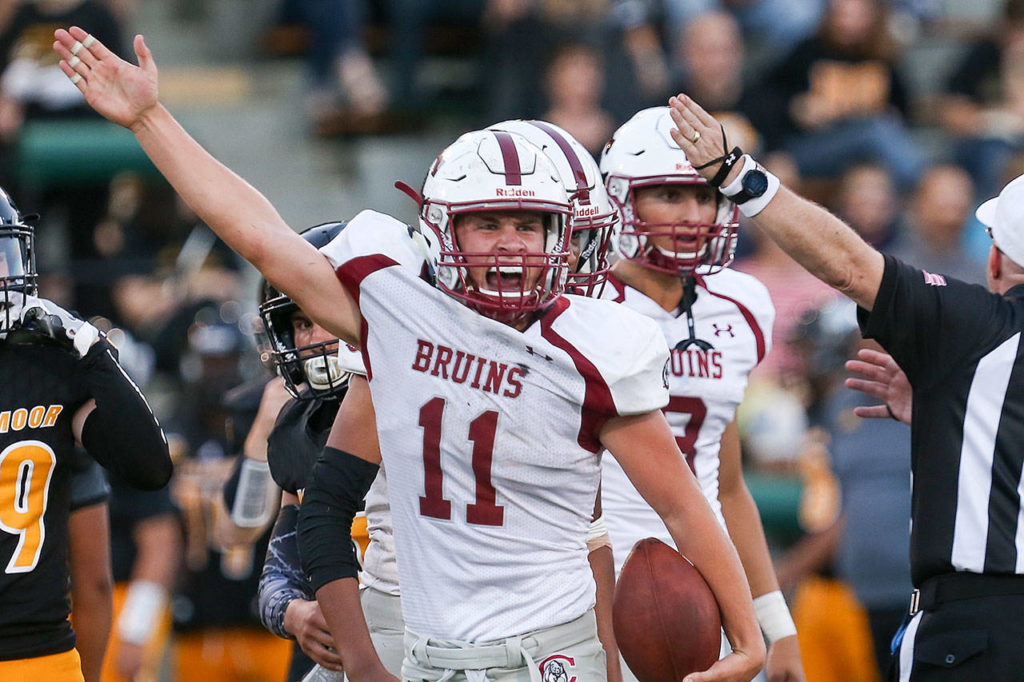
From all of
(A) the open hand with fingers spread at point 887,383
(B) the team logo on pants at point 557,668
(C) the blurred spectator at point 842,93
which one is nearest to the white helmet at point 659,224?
(A) the open hand with fingers spread at point 887,383

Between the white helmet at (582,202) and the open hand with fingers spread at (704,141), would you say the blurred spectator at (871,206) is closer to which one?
the white helmet at (582,202)

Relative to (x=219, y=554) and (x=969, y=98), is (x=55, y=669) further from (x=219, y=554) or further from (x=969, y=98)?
(x=969, y=98)

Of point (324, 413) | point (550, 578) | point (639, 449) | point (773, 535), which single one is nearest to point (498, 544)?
point (550, 578)

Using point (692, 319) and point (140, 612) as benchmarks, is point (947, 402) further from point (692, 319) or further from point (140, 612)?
point (140, 612)

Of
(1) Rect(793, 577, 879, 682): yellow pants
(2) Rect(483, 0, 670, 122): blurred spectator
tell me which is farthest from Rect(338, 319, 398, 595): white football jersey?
(2) Rect(483, 0, 670, 122): blurred spectator

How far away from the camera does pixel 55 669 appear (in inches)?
143

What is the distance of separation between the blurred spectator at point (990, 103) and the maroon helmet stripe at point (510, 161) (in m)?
6.79

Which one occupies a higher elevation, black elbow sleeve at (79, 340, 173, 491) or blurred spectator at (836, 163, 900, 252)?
blurred spectator at (836, 163, 900, 252)

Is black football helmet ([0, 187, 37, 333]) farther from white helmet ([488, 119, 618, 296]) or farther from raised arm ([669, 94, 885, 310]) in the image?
raised arm ([669, 94, 885, 310])

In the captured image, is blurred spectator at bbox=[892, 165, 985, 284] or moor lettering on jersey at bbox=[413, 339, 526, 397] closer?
moor lettering on jersey at bbox=[413, 339, 526, 397]

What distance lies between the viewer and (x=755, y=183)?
3500mm

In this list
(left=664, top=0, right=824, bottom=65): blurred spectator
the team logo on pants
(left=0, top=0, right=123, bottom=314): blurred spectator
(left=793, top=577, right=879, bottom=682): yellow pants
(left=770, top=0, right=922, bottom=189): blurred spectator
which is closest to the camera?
the team logo on pants

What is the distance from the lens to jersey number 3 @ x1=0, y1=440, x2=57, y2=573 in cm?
357

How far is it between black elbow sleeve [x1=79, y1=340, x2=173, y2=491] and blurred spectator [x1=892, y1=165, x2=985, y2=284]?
5.74 metres
